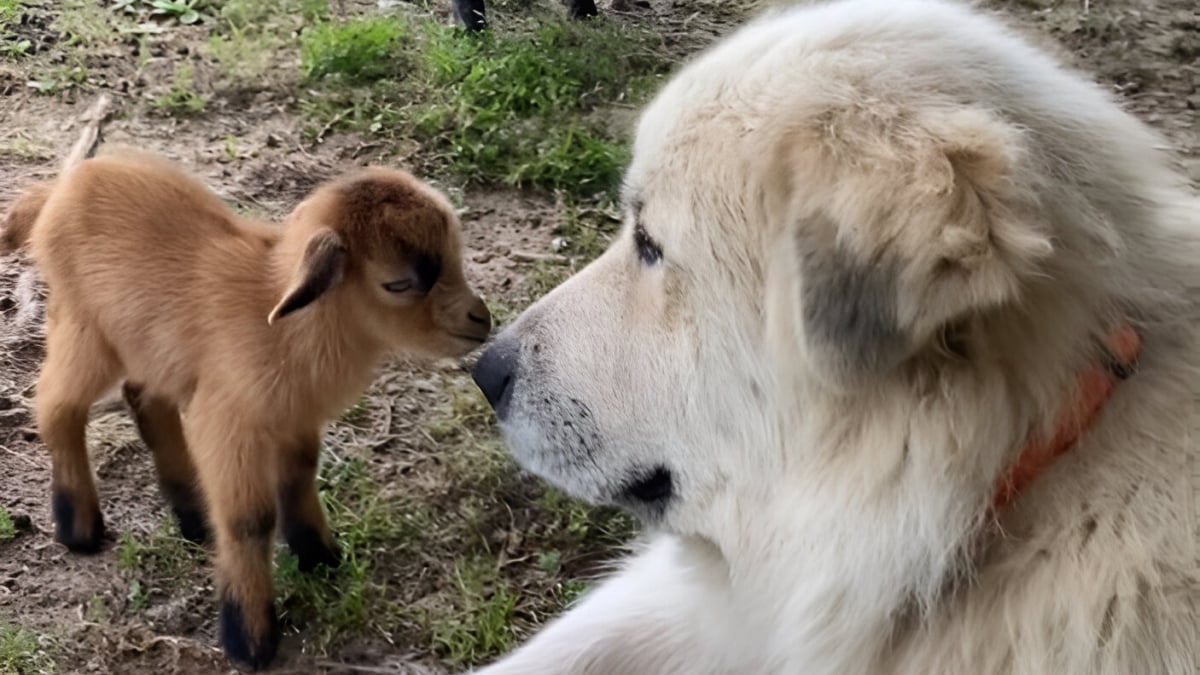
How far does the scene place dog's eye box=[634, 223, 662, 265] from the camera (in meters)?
1.95

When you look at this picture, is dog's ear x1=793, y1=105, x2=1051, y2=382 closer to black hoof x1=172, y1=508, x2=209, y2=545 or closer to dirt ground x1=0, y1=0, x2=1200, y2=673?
dirt ground x1=0, y1=0, x2=1200, y2=673

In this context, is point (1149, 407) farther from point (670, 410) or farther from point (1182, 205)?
point (670, 410)

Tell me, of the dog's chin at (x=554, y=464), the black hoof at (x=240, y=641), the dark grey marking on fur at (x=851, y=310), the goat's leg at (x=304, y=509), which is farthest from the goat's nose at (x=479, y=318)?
the dark grey marking on fur at (x=851, y=310)

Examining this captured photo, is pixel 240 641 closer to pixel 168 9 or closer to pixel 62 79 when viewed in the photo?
Answer: pixel 62 79

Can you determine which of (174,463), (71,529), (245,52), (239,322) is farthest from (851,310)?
(245,52)

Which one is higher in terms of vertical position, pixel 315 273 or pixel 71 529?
pixel 315 273

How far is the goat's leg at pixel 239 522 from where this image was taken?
2.72m

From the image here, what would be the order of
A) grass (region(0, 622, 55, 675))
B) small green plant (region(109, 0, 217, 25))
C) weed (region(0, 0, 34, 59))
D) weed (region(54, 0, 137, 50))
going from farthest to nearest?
small green plant (region(109, 0, 217, 25)) → weed (region(54, 0, 137, 50)) → weed (region(0, 0, 34, 59)) → grass (region(0, 622, 55, 675))

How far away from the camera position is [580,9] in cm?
567

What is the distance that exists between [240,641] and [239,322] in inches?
30.2

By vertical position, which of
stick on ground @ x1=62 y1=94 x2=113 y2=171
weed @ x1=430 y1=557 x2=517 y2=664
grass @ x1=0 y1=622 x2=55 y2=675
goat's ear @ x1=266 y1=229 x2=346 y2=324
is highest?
goat's ear @ x1=266 y1=229 x2=346 y2=324

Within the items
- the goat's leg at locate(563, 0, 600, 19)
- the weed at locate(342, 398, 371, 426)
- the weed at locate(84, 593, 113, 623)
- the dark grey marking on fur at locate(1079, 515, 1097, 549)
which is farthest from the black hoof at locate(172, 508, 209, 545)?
the goat's leg at locate(563, 0, 600, 19)

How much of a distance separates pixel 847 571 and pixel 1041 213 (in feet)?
1.94

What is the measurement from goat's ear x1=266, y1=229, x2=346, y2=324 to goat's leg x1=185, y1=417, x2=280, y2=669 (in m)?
0.34
